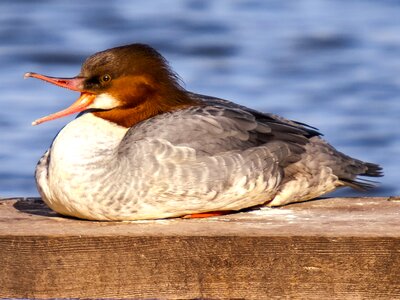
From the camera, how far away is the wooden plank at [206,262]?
4.05m

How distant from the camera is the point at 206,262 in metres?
4.09

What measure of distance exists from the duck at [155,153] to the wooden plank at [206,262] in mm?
340

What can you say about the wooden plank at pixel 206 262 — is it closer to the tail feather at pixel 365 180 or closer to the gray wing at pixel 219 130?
the gray wing at pixel 219 130

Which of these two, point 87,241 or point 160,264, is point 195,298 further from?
point 87,241

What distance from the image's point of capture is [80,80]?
4.75 m

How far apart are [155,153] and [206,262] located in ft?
2.29

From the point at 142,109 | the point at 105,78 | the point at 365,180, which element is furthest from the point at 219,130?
the point at 365,180

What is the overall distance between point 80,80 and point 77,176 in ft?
1.30

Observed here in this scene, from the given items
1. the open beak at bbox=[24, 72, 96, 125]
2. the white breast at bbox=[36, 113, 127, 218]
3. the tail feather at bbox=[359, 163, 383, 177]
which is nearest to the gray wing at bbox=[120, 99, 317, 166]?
the white breast at bbox=[36, 113, 127, 218]

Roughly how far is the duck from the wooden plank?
1.11 feet

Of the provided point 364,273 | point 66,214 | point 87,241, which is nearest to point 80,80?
point 66,214

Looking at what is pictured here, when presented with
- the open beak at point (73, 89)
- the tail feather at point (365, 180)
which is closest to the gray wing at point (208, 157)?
the open beak at point (73, 89)

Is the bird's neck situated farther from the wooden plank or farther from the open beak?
the wooden plank

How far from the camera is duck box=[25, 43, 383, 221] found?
4.60 metres
